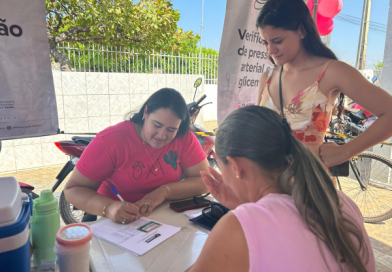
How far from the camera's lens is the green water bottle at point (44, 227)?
0.91 metres

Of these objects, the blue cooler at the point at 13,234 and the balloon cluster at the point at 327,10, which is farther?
the balloon cluster at the point at 327,10

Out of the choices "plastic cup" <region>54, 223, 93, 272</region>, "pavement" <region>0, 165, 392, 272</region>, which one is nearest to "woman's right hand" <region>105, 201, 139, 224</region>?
"plastic cup" <region>54, 223, 93, 272</region>

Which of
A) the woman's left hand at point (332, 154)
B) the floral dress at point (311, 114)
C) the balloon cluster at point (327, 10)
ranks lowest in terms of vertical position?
the woman's left hand at point (332, 154)

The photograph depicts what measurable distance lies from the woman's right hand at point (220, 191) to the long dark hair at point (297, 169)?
12.2 inches

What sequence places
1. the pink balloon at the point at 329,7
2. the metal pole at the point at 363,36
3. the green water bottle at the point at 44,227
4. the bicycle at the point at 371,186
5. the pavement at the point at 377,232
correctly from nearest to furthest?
the green water bottle at the point at 44,227 → the pavement at the point at 377,232 → the pink balloon at the point at 329,7 → the bicycle at the point at 371,186 → the metal pole at the point at 363,36

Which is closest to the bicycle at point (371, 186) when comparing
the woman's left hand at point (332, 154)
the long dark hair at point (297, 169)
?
the woman's left hand at point (332, 154)

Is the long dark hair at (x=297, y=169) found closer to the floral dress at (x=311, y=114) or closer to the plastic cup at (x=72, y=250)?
the plastic cup at (x=72, y=250)

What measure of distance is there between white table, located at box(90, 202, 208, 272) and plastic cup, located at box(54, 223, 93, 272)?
0.61ft

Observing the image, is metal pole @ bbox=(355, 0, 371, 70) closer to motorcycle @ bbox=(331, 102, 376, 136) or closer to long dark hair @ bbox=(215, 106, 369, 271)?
motorcycle @ bbox=(331, 102, 376, 136)

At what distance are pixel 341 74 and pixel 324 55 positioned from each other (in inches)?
6.9

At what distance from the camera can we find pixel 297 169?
79 centimetres

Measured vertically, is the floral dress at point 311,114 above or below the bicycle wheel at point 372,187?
above

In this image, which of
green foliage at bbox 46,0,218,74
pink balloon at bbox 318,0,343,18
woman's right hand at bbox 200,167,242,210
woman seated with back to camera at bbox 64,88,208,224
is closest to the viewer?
woman's right hand at bbox 200,167,242,210

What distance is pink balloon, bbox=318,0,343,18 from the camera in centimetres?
264
